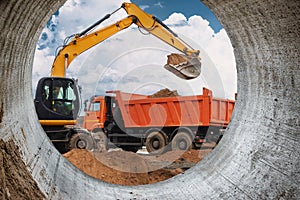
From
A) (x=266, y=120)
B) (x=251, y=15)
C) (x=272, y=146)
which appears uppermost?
(x=251, y=15)

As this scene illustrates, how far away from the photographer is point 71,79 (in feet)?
33.1

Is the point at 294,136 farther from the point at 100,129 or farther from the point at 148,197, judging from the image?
the point at 100,129

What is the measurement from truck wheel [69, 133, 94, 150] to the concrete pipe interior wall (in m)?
7.79

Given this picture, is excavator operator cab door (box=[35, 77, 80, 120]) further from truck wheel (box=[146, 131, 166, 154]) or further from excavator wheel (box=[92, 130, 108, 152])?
truck wheel (box=[146, 131, 166, 154])

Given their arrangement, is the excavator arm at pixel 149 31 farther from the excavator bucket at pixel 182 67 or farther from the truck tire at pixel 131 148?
the truck tire at pixel 131 148

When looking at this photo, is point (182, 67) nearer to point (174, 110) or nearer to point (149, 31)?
point (174, 110)

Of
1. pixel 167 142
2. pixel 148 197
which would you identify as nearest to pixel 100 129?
pixel 167 142

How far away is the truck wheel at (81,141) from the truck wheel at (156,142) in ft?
7.07

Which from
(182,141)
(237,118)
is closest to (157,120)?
(182,141)

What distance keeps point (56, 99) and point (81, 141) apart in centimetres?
146

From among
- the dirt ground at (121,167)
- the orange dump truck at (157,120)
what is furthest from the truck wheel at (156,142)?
the dirt ground at (121,167)

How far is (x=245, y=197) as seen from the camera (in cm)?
214

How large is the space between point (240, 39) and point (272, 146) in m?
0.78

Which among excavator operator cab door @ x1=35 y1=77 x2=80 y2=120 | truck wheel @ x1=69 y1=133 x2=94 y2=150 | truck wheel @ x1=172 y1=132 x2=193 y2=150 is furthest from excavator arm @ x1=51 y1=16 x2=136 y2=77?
truck wheel @ x1=172 y1=132 x2=193 y2=150
